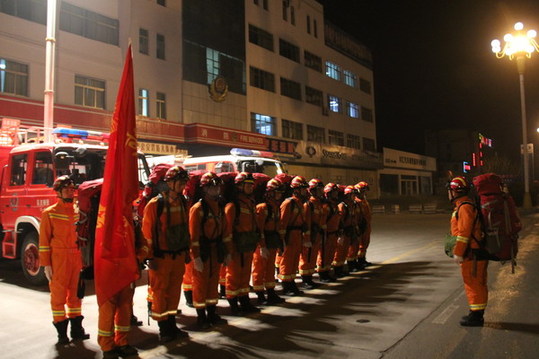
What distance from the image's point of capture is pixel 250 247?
254 inches

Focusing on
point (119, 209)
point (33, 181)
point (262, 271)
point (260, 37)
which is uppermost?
point (260, 37)

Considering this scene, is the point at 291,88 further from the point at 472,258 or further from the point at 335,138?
the point at 472,258

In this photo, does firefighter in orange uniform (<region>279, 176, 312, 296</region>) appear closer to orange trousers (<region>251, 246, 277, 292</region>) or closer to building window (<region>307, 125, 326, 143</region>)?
orange trousers (<region>251, 246, 277, 292</region>)

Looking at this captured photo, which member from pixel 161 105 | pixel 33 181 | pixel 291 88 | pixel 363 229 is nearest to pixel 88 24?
pixel 161 105

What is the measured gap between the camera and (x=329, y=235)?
29.9ft

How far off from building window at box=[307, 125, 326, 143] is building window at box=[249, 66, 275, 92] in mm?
6501

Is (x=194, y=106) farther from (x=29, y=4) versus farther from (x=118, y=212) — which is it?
(x=118, y=212)

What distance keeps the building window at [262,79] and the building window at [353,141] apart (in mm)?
14265

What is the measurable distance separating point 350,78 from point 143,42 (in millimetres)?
29636

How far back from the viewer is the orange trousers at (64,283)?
17.8 feet

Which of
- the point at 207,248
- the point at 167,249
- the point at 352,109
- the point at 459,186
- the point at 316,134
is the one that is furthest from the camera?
the point at 352,109

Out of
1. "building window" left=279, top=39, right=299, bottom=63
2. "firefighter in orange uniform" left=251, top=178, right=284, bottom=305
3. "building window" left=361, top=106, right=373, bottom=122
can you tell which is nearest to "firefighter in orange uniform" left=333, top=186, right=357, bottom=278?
"firefighter in orange uniform" left=251, top=178, right=284, bottom=305

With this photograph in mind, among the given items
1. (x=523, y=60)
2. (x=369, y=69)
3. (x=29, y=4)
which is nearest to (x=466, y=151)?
(x=369, y=69)

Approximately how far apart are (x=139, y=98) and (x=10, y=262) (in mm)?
13869
